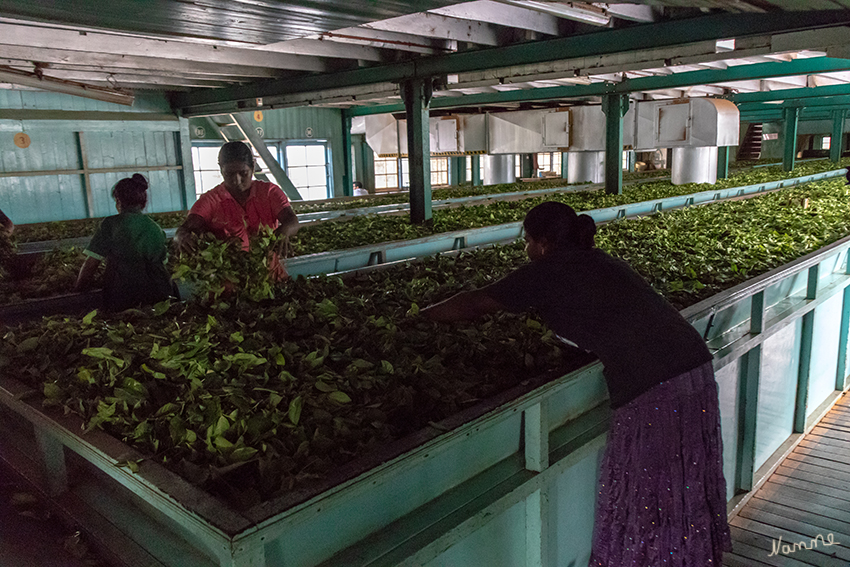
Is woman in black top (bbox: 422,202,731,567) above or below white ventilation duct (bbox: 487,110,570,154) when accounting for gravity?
below

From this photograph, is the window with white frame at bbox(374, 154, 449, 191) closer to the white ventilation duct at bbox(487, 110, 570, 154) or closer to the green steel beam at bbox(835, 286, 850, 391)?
the white ventilation duct at bbox(487, 110, 570, 154)

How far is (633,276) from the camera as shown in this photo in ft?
9.14

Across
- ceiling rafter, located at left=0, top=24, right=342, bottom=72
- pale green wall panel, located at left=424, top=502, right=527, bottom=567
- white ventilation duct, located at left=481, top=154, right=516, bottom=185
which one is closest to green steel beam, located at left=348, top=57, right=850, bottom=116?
white ventilation duct, located at left=481, top=154, right=516, bottom=185

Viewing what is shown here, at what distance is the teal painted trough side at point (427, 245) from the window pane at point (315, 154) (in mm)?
11859

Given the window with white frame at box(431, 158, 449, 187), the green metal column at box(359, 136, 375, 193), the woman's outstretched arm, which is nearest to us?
the woman's outstretched arm

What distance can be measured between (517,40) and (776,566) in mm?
5927

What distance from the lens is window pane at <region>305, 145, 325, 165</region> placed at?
19.7m

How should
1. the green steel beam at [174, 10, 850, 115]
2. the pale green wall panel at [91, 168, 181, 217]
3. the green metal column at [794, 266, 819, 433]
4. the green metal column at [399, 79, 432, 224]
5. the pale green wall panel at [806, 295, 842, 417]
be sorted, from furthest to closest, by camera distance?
the pale green wall panel at [91, 168, 181, 217], the green metal column at [399, 79, 432, 224], the green steel beam at [174, 10, 850, 115], the pale green wall panel at [806, 295, 842, 417], the green metal column at [794, 266, 819, 433]

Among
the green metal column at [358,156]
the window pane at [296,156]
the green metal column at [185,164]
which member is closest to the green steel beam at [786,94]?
the window pane at [296,156]

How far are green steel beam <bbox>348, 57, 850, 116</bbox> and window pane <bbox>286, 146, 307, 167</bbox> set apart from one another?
6860 millimetres

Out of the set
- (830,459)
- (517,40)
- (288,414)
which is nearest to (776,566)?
(830,459)

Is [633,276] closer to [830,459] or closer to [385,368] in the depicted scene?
[385,368]

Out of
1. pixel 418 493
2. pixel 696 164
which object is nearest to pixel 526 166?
pixel 696 164

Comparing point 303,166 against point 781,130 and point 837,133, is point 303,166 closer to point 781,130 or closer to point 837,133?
point 837,133
